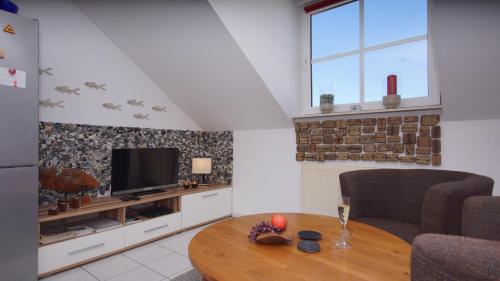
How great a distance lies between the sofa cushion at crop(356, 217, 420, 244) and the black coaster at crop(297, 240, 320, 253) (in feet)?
2.82

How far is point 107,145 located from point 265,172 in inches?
80.0

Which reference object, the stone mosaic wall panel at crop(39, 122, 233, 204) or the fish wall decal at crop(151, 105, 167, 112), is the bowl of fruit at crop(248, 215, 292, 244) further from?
the fish wall decal at crop(151, 105, 167, 112)

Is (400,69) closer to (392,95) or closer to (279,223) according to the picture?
(392,95)

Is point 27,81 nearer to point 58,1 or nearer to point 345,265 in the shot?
point 58,1

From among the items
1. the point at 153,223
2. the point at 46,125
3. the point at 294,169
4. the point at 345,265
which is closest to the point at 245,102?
the point at 294,169

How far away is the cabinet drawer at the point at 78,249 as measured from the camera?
6.99 ft

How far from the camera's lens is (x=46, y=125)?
259 cm

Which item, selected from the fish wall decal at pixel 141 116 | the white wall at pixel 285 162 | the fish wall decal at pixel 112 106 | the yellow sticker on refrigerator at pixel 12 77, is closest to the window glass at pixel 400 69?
the white wall at pixel 285 162

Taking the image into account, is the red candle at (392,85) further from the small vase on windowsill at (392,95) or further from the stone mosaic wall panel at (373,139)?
the stone mosaic wall panel at (373,139)

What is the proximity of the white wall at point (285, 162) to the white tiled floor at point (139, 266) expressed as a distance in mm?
1331

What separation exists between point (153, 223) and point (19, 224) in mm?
1252

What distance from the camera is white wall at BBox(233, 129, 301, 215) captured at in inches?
136

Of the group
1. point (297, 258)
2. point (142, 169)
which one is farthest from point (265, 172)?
point (297, 258)

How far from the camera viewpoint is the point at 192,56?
307 centimetres
